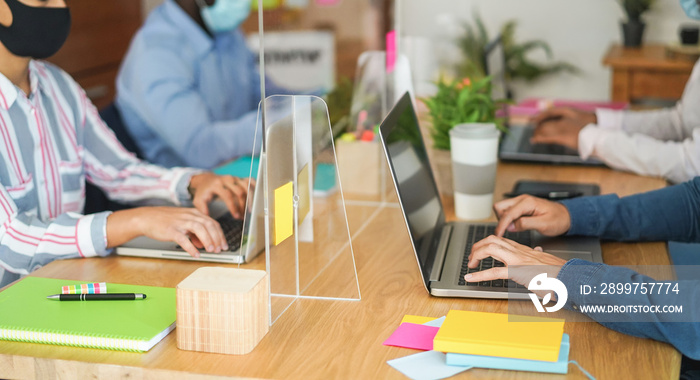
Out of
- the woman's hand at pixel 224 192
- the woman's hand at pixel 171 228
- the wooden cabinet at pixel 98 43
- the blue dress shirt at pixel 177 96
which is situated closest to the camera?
the woman's hand at pixel 171 228

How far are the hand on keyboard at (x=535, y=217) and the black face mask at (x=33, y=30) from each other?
3.27 ft

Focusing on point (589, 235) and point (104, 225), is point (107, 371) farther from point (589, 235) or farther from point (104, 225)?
point (589, 235)

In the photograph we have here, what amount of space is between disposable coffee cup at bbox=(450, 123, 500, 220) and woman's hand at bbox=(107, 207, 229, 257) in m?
0.53

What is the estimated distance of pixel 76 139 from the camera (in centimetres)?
169

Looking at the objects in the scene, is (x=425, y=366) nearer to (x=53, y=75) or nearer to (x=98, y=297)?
(x=98, y=297)

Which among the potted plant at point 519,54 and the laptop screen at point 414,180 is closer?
the laptop screen at point 414,180

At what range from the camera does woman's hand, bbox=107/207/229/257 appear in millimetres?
1374

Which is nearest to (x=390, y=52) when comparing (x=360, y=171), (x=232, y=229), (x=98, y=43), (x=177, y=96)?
(x=360, y=171)

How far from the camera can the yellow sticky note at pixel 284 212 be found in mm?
1149

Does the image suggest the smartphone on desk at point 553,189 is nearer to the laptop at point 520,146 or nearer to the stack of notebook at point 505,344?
the laptop at point 520,146

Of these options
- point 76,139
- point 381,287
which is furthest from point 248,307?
point 76,139

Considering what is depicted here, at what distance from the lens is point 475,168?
160 centimetres

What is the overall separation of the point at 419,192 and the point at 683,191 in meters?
0.55

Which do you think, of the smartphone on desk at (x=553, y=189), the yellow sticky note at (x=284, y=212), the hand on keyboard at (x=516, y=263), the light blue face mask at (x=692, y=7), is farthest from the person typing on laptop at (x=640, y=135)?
the yellow sticky note at (x=284, y=212)
